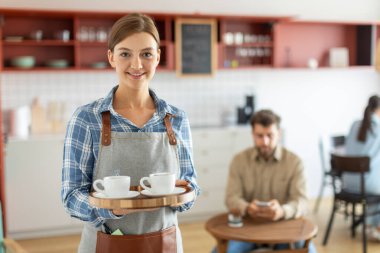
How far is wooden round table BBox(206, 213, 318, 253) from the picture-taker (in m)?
2.90

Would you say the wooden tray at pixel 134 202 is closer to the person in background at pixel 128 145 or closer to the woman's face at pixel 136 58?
the person in background at pixel 128 145

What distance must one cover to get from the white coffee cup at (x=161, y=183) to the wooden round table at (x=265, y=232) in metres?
1.45

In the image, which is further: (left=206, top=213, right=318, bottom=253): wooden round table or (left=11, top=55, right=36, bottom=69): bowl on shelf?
(left=11, top=55, right=36, bottom=69): bowl on shelf

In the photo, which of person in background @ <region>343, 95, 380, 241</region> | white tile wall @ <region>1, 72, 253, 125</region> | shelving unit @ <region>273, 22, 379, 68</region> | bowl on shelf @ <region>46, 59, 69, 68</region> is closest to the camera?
person in background @ <region>343, 95, 380, 241</region>

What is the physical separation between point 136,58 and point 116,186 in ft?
1.20

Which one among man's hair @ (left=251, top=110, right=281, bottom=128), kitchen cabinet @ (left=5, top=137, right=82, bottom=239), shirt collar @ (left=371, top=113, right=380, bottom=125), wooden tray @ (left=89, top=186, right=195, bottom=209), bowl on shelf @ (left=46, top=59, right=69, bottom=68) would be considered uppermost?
bowl on shelf @ (left=46, top=59, right=69, bottom=68)

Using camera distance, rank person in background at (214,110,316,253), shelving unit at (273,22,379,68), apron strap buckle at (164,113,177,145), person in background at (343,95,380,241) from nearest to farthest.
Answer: apron strap buckle at (164,113,177,145) < person in background at (214,110,316,253) < person in background at (343,95,380,241) < shelving unit at (273,22,379,68)

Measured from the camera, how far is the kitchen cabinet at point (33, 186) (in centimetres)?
507

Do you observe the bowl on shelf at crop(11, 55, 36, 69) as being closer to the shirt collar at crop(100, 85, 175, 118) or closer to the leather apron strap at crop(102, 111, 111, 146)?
the shirt collar at crop(100, 85, 175, 118)

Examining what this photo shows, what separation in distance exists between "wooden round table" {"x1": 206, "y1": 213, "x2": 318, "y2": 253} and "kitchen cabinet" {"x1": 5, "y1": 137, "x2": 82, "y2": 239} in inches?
94.0

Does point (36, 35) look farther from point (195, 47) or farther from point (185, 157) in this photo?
point (185, 157)

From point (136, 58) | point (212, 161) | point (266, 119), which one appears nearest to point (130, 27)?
point (136, 58)

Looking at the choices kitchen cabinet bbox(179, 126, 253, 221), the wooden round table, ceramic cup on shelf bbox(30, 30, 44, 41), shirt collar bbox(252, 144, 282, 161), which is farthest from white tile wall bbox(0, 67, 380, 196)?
the wooden round table

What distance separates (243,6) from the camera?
6293mm
